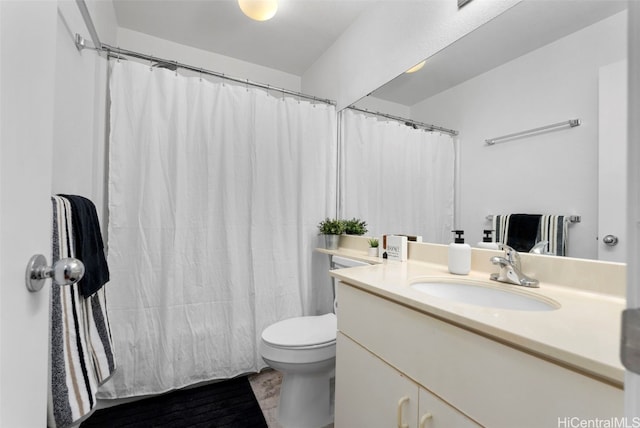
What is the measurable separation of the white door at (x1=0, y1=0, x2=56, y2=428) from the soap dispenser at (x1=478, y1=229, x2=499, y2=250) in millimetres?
1332

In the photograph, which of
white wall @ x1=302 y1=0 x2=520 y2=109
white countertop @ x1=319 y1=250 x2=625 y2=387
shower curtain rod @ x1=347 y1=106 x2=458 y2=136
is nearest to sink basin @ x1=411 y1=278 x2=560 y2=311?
white countertop @ x1=319 y1=250 x2=625 y2=387

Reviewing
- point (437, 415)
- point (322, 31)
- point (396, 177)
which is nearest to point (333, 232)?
point (396, 177)

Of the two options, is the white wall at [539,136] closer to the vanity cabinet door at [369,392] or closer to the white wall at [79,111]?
the vanity cabinet door at [369,392]

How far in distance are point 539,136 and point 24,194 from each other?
1366 millimetres

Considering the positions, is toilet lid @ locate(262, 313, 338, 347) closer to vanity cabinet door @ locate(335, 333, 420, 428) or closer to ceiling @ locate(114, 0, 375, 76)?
vanity cabinet door @ locate(335, 333, 420, 428)

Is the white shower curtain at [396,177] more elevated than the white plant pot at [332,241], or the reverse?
the white shower curtain at [396,177]

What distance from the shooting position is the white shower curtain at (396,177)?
1.37m

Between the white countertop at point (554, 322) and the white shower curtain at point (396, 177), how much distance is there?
0.52 metres

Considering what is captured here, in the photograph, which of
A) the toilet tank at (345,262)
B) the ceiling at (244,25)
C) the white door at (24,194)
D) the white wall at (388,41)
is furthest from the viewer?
the ceiling at (244,25)

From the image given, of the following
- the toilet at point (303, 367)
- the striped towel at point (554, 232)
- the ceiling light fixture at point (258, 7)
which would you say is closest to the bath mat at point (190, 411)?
the toilet at point (303, 367)

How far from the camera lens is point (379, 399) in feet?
2.76

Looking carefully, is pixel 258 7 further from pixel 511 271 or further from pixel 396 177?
pixel 511 271

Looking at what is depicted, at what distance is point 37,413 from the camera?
513 millimetres

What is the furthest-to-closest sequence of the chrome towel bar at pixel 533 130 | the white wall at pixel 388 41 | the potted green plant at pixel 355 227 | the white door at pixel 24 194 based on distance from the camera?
the potted green plant at pixel 355 227
the white wall at pixel 388 41
the chrome towel bar at pixel 533 130
the white door at pixel 24 194
